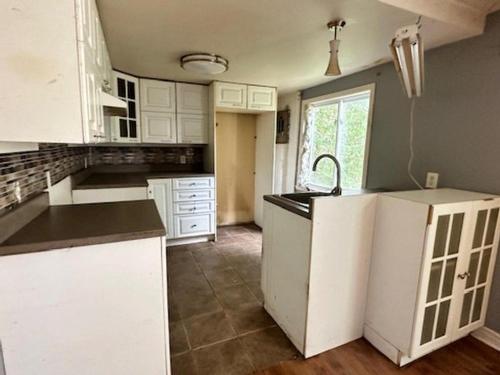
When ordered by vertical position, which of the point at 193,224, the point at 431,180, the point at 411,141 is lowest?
the point at 193,224

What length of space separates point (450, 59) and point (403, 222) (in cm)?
137

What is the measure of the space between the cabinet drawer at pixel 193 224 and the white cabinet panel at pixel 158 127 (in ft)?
3.39

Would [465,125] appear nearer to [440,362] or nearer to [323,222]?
[323,222]

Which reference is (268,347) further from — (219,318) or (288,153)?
(288,153)

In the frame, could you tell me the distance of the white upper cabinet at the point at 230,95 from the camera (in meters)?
3.25

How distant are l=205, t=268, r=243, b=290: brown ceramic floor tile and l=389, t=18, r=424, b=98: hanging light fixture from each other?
7.05 feet

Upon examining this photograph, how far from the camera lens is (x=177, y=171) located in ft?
12.1

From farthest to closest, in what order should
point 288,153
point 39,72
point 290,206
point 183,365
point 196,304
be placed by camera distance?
1. point 288,153
2. point 196,304
3. point 290,206
4. point 183,365
5. point 39,72

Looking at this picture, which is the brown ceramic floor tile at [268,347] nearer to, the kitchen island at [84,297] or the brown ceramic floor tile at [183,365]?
the brown ceramic floor tile at [183,365]

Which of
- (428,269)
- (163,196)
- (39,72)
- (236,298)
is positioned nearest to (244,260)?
(236,298)

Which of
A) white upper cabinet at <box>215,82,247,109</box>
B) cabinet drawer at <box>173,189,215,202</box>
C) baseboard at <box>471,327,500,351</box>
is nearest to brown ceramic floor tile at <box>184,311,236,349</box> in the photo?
cabinet drawer at <box>173,189,215,202</box>

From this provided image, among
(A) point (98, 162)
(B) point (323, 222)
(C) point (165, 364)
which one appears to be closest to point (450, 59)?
(B) point (323, 222)

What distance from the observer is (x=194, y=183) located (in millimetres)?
3299

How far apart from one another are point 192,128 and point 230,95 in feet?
2.21
